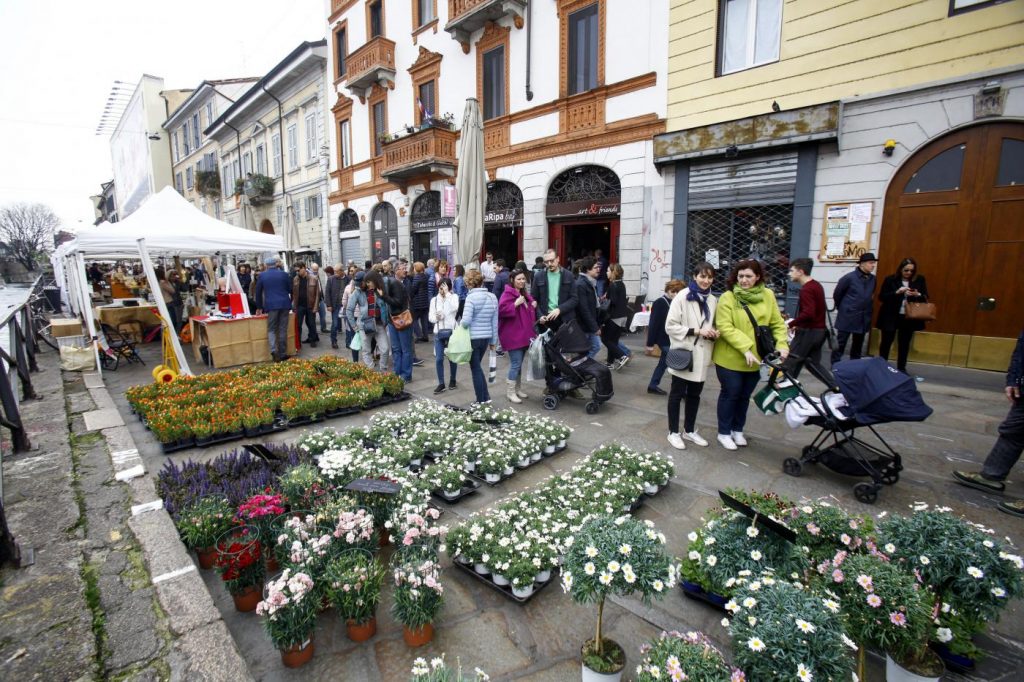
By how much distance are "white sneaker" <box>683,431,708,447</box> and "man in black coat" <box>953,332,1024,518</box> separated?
6.87 ft

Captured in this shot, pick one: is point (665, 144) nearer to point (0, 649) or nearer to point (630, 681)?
point (630, 681)

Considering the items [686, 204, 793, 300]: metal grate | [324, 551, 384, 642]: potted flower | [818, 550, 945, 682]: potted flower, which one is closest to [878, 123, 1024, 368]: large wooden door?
[686, 204, 793, 300]: metal grate

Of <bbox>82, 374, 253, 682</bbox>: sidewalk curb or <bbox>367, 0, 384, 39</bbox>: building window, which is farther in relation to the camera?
<bbox>367, 0, 384, 39</bbox>: building window

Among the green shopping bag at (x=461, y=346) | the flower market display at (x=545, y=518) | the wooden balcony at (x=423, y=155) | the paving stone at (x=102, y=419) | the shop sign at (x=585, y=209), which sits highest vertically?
the wooden balcony at (x=423, y=155)

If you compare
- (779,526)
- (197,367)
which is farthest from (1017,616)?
(197,367)

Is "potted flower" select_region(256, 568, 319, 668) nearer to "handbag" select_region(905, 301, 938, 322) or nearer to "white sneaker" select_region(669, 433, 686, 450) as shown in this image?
"white sneaker" select_region(669, 433, 686, 450)

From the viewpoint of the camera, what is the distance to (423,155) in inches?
602

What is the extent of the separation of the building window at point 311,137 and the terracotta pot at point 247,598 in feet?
73.5

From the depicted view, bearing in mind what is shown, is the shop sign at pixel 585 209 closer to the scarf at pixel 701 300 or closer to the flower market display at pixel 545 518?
the scarf at pixel 701 300

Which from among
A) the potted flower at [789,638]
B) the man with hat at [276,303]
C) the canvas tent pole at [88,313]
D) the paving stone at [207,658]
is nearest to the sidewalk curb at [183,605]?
the paving stone at [207,658]

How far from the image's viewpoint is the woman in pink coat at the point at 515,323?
259 inches

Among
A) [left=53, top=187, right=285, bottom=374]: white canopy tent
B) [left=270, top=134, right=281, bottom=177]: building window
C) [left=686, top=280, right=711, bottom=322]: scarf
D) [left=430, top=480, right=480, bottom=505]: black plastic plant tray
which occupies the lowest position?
[left=430, top=480, right=480, bottom=505]: black plastic plant tray

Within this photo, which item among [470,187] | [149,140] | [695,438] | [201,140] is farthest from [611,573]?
[149,140]

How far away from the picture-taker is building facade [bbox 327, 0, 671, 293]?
11023mm
